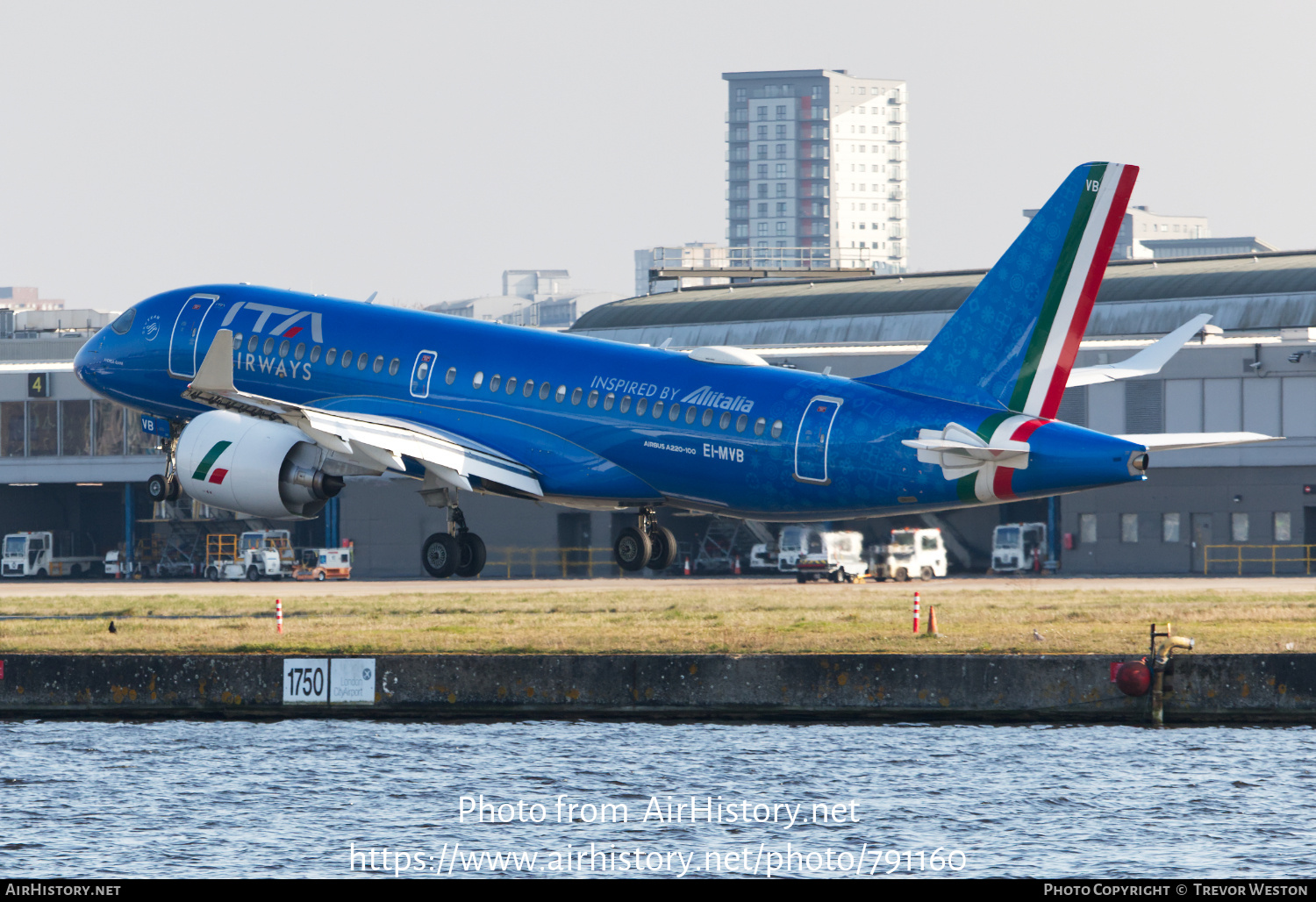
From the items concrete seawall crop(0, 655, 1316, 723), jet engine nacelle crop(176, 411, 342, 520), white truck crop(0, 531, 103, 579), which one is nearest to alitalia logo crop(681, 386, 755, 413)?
concrete seawall crop(0, 655, 1316, 723)

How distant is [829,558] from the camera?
85312mm

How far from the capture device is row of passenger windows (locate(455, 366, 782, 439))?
43.6m

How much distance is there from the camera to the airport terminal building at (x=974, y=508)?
299 ft

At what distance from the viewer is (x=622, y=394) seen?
4591 centimetres

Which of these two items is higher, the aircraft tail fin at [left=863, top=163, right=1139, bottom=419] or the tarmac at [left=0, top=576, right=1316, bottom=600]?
the aircraft tail fin at [left=863, top=163, right=1139, bottom=419]

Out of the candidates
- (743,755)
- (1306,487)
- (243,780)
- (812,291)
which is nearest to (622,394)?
(743,755)

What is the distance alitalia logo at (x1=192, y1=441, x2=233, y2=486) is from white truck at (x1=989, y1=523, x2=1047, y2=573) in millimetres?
52407

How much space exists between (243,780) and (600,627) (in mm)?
15204

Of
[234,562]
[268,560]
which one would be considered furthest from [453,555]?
[234,562]

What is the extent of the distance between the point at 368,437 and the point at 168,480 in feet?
24.6

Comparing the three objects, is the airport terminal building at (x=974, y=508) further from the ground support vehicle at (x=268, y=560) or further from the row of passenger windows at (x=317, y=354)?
the row of passenger windows at (x=317, y=354)

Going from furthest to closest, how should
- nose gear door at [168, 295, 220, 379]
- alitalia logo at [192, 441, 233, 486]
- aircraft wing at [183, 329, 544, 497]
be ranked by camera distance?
nose gear door at [168, 295, 220, 379] → alitalia logo at [192, 441, 233, 486] → aircraft wing at [183, 329, 544, 497]

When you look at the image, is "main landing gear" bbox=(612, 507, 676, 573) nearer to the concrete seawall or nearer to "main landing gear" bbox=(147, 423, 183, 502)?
the concrete seawall

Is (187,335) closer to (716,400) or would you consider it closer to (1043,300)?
(716,400)
